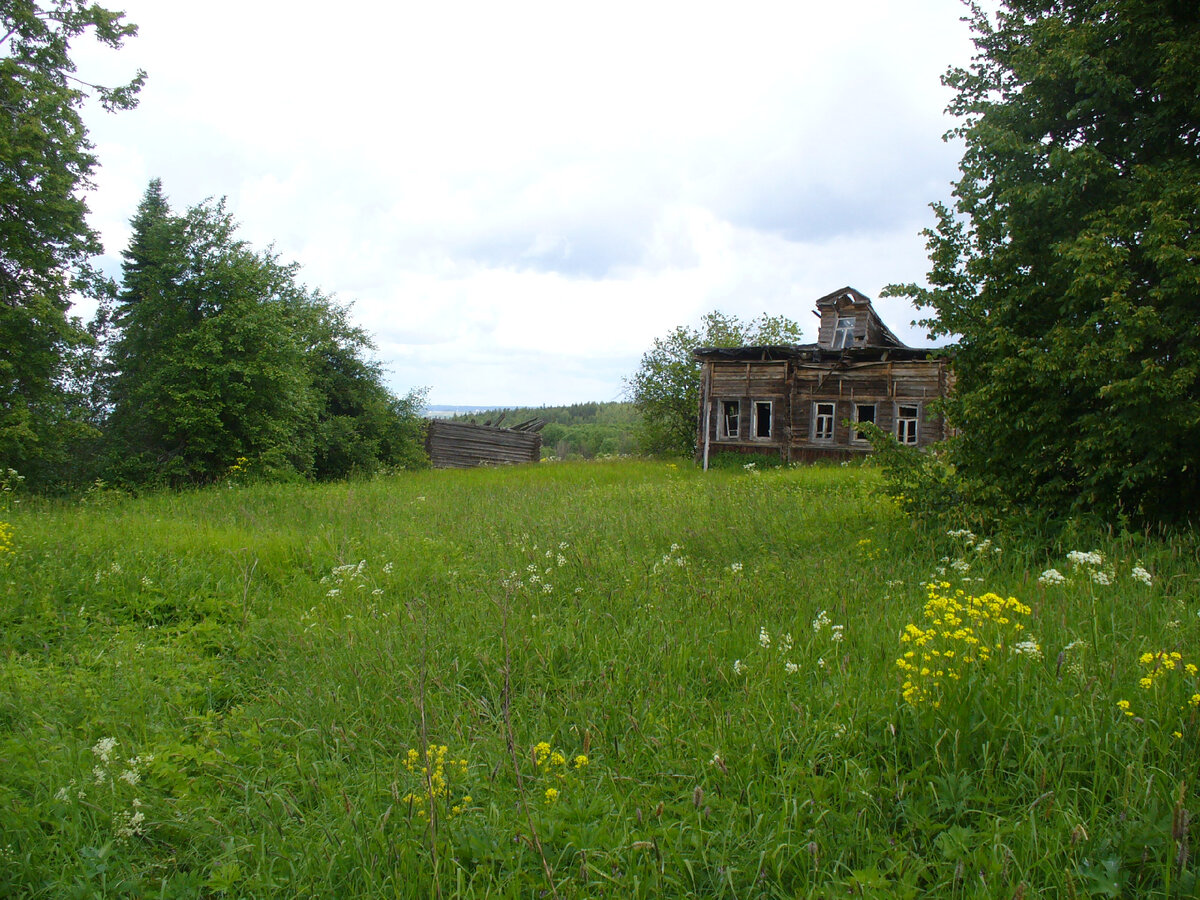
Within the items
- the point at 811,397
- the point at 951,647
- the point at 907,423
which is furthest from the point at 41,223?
the point at 907,423

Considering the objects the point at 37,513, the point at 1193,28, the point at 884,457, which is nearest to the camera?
the point at 1193,28

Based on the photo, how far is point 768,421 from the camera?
990 inches

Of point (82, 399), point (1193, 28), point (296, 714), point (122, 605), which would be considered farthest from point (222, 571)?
point (1193, 28)

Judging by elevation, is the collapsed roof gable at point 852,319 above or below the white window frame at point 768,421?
above

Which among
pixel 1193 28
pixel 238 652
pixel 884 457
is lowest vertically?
pixel 238 652

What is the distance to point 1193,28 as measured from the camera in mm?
5762

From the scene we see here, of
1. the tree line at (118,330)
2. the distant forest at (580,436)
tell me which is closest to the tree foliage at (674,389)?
the distant forest at (580,436)

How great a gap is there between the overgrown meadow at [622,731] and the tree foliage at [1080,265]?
93 cm

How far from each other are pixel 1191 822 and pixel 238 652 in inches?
225

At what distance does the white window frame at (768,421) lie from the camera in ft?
80.5

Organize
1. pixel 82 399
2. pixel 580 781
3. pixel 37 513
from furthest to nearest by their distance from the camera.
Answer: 1. pixel 82 399
2. pixel 37 513
3. pixel 580 781

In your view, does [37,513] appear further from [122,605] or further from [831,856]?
[831,856]

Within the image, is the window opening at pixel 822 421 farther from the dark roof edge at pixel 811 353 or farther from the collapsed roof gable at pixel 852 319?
the collapsed roof gable at pixel 852 319

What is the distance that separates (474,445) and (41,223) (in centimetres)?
2030
